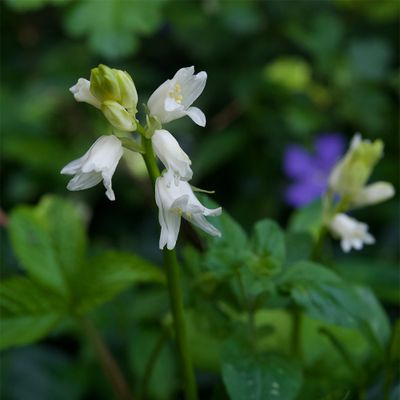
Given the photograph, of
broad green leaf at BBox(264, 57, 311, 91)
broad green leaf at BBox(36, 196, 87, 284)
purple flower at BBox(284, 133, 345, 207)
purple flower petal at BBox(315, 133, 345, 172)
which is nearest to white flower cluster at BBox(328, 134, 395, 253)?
broad green leaf at BBox(36, 196, 87, 284)

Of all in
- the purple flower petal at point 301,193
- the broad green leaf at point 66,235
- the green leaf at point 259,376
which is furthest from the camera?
the purple flower petal at point 301,193

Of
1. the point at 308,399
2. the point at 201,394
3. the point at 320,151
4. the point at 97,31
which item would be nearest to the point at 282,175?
the point at 320,151

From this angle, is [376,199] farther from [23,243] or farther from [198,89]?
[23,243]

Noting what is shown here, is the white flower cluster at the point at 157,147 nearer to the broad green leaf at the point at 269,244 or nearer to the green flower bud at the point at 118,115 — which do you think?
the green flower bud at the point at 118,115

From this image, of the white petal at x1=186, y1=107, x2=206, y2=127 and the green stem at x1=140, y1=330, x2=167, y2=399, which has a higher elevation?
the white petal at x1=186, y1=107, x2=206, y2=127

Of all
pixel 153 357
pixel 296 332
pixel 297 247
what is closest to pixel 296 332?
pixel 296 332

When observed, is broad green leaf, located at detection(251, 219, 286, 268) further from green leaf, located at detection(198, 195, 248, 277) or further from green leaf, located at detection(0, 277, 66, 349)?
green leaf, located at detection(0, 277, 66, 349)

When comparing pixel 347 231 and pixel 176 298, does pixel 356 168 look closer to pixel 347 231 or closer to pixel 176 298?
pixel 347 231

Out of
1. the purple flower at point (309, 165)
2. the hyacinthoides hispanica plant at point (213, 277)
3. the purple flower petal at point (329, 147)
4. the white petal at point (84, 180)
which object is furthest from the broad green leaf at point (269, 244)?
the purple flower petal at point (329, 147)
